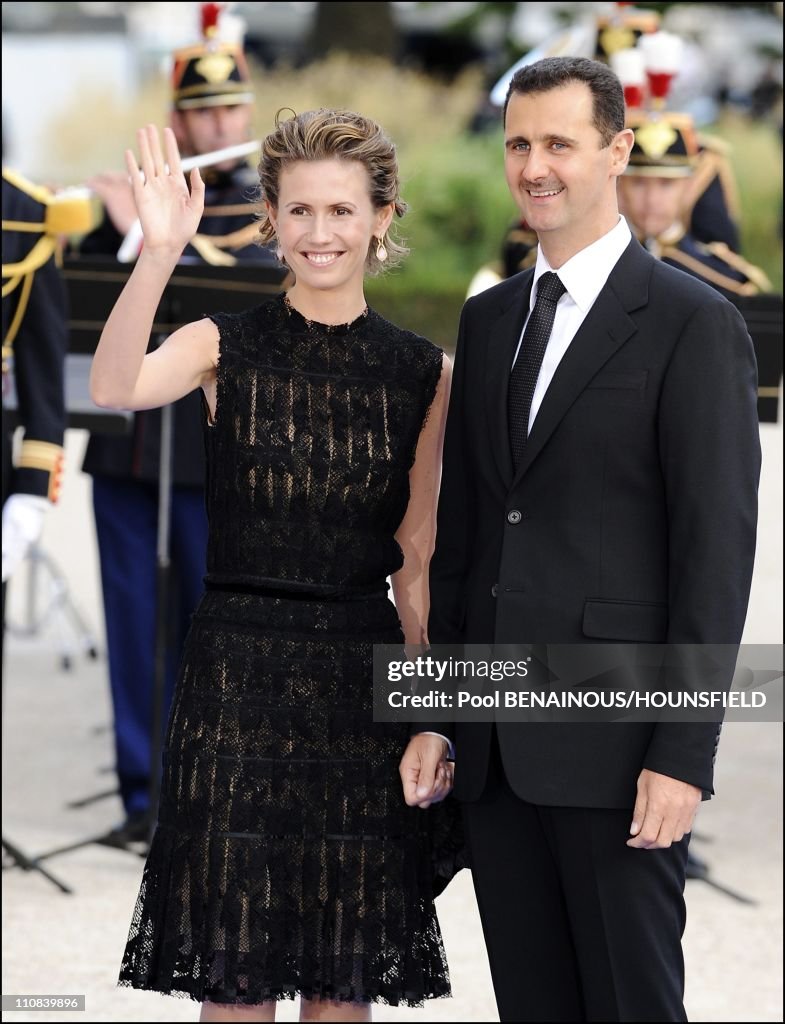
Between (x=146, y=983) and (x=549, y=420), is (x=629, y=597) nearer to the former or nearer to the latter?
(x=549, y=420)

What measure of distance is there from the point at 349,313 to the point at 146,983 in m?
1.23

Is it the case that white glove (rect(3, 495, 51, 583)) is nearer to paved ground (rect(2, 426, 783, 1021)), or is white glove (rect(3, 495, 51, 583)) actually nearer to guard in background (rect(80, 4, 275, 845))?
guard in background (rect(80, 4, 275, 845))

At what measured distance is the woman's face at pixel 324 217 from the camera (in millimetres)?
3031

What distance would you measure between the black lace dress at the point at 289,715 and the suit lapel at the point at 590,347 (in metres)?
0.41

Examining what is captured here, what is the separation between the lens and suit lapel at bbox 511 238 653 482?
2.79 meters

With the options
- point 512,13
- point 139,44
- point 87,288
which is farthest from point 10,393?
point 139,44

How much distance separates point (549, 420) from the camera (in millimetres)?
2811

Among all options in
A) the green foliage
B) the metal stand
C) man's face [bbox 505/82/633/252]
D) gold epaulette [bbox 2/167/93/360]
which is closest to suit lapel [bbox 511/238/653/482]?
man's face [bbox 505/82/633/252]

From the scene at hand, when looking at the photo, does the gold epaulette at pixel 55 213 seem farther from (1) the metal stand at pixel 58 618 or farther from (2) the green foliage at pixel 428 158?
(2) the green foliage at pixel 428 158

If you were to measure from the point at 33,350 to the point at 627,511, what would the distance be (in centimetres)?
235

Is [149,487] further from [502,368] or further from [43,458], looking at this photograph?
[502,368]

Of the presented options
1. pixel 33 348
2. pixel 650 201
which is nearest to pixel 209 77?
pixel 650 201

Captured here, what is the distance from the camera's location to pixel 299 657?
313 cm

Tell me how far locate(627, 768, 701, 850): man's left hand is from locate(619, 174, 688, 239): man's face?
327 cm
